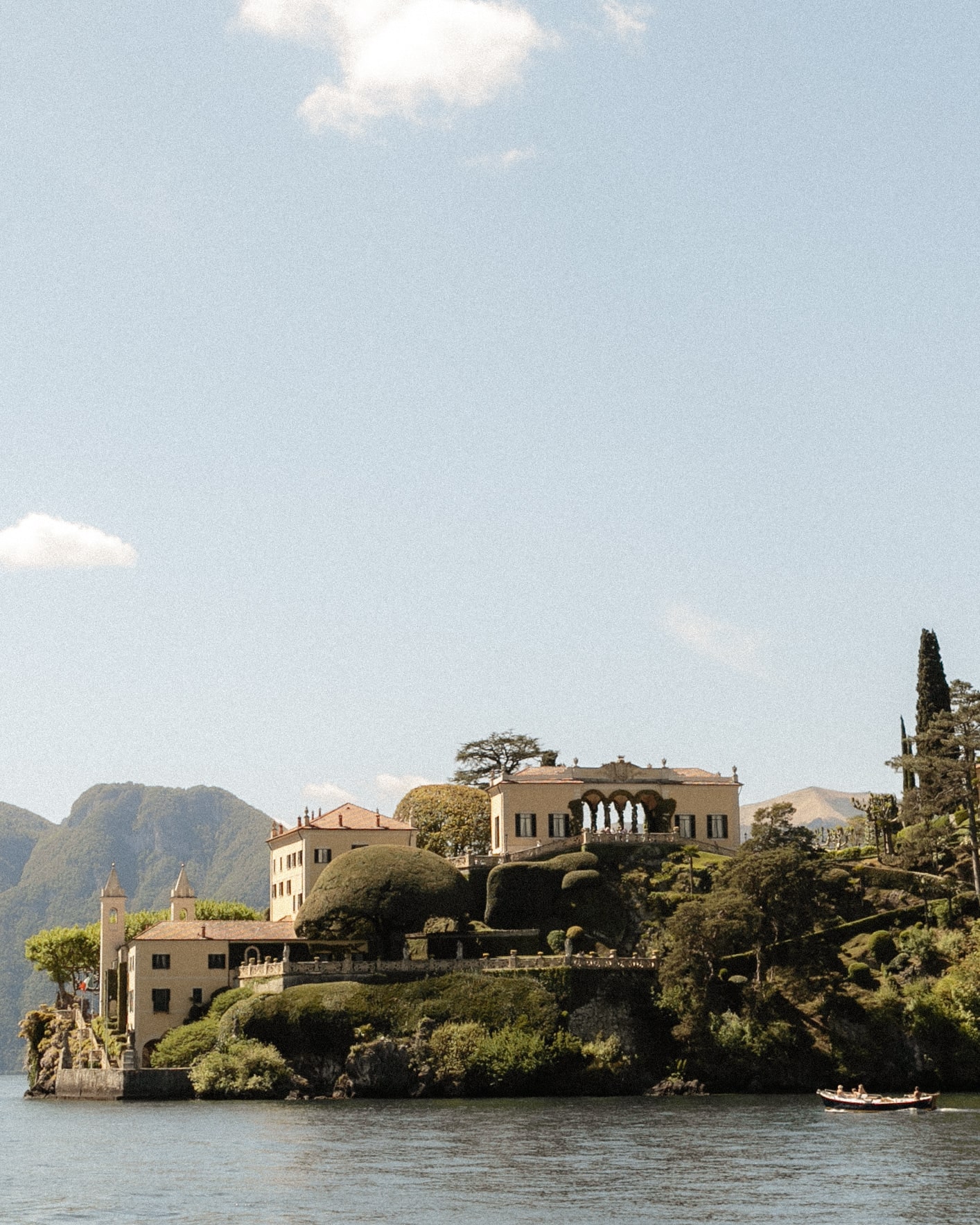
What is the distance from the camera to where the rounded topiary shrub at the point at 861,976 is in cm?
8419

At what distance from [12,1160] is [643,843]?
48.1 m

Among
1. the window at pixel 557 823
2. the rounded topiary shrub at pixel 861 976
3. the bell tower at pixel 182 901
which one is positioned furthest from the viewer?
the bell tower at pixel 182 901

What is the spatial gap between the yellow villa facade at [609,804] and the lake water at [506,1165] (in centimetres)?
3061

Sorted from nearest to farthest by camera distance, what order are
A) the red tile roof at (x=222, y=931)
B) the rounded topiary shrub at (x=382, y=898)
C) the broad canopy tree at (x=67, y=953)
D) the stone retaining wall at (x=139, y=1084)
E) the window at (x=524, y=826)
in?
1. the stone retaining wall at (x=139, y=1084)
2. the rounded topiary shrub at (x=382, y=898)
3. the red tile roof at (x=222, y=931)
4. the window at (x=524, y=826)
5. the broad canopy tree at (x=67, y=953)

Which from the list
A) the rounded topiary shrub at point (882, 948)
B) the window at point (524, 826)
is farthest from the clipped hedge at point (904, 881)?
the window at point (524, 826)

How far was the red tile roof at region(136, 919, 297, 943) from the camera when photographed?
9788 cm

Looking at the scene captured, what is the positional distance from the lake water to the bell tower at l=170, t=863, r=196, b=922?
122ft

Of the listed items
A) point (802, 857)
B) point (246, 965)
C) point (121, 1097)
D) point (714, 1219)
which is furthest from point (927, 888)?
point (714, 1219)

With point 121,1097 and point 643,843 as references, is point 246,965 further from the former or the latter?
point 643,843

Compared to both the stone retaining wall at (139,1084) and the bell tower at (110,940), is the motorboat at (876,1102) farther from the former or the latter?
the bell tower at (110,940)

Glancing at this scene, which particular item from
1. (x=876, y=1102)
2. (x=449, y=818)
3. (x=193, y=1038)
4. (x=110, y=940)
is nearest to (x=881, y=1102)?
(x=876, y=1102)

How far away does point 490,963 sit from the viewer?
290 feet

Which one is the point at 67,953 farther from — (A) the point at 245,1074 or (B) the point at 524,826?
(A) the point at 245,1074

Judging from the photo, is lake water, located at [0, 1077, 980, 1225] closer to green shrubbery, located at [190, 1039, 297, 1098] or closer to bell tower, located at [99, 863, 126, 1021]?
green shrubbery, located at [190, 1039, 297, 1098]
